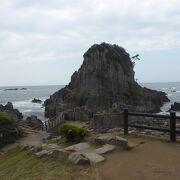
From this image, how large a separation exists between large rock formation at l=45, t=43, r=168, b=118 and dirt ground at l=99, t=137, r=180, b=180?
65383 mm

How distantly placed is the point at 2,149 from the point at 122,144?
1150 centimetres

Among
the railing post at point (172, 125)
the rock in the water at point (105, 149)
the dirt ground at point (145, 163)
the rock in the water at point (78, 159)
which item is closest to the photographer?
the dirt ground at point (145, 163)

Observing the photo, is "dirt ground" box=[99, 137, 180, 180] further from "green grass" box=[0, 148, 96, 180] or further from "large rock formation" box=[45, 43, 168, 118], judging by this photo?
"large rock formation" box=[45, 43, 168, 118]

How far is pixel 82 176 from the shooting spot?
11.5 metres

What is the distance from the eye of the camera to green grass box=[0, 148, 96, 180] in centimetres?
1175

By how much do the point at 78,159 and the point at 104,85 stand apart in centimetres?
7467

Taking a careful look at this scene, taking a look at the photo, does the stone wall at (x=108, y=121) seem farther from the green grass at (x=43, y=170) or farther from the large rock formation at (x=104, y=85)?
the large rock formation at (x=104, y=85)

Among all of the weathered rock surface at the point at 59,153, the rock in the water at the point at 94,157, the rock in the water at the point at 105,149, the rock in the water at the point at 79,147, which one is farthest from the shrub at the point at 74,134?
the rock in the water at the point at 94,157

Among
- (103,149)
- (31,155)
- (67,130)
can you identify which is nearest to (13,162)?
(31,155)

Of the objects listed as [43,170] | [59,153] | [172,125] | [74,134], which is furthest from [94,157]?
[74,134]

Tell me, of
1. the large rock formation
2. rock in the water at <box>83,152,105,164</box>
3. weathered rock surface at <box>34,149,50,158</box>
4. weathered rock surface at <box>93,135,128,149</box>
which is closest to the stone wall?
weathered rock surface at <box>93,135,128,149</box>

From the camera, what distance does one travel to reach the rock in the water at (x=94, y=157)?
13.0 m

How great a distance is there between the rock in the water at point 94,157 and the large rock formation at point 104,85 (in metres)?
66.1

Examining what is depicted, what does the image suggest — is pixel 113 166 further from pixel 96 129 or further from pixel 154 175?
pixel 96 129
